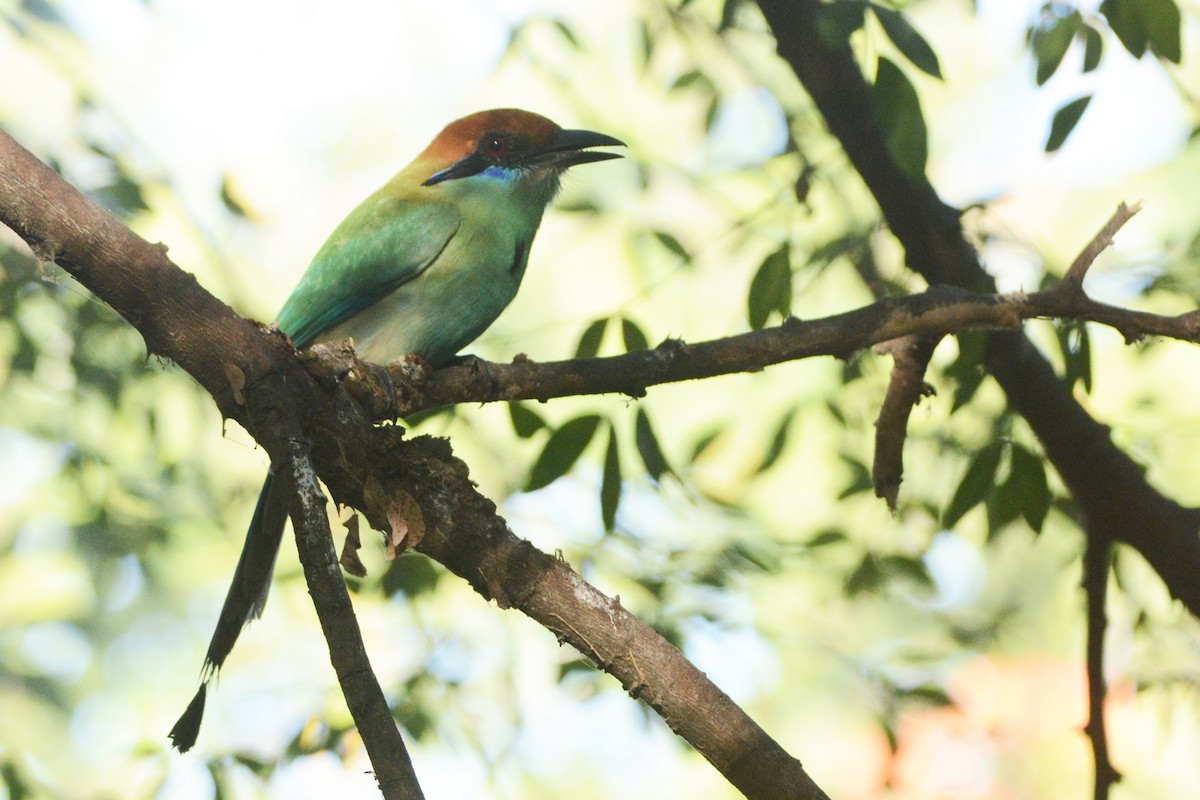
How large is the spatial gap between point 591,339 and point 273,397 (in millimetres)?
1085

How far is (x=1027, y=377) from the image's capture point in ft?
10.9

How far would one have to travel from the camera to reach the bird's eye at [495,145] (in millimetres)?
4203

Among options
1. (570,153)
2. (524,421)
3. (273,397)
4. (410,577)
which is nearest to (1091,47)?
(524,421)

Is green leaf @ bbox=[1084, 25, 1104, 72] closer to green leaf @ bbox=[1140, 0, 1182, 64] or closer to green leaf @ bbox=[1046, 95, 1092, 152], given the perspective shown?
green leaf @ bbox=[1046, 95, 1092, 152]

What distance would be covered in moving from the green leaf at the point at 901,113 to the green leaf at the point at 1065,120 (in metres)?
0.36

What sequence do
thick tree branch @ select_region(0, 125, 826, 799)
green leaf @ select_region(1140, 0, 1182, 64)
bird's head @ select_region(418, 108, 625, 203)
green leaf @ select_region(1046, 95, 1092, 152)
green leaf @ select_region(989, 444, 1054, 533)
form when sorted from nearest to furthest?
1. thick tree branch @ select_region(0, 125, 826, 799)
2. green leaf @ select_region(1140, 0, 1182, 64)
3. green leaf @ select_region(1046, 95, 1092, 152)
4. green leaf @ select_region(989, 444, 1054, 533)
5. bird's head @ select_region(418, 108, 625, 203)

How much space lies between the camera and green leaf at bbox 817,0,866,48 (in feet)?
8.71

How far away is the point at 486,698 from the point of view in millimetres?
3742

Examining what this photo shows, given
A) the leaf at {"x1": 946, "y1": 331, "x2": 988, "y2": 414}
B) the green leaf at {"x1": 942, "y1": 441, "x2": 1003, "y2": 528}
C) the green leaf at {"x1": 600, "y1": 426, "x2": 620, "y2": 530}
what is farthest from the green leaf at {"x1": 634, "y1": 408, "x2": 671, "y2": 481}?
the leaf at {"x1": 946, "y1": 331, "x2": 988, "y2": 414}

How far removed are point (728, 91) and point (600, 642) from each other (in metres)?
2.23

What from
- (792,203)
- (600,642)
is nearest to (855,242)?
(792,203)

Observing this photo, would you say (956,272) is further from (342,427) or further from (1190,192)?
(1190,192)

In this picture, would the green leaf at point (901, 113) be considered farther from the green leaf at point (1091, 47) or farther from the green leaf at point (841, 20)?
the green leaf at point (1091, 47)

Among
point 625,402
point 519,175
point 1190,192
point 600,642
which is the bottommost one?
point 600,642
